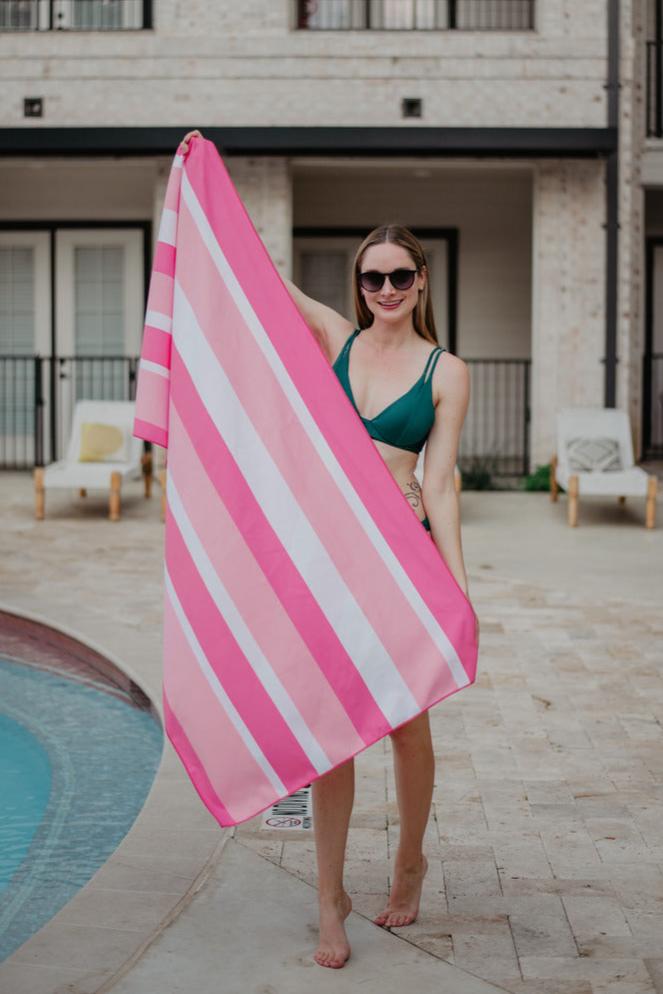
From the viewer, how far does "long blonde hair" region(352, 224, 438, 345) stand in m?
3.64

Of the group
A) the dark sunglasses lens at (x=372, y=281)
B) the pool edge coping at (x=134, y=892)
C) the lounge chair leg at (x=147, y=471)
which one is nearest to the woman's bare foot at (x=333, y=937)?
the pool edge coping at (x=134, y=892)

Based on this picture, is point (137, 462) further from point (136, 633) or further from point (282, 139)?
point (136, 633)

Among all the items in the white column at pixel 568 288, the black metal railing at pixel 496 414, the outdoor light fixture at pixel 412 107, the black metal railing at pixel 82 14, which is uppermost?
the black metal railing at pixel 82 14

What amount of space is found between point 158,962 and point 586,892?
1253mm

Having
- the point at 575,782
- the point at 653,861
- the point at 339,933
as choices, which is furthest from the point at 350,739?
the point at 575,782

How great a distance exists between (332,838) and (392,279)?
140cm

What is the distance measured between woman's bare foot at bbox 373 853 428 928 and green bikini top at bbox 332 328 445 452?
3.63 feet

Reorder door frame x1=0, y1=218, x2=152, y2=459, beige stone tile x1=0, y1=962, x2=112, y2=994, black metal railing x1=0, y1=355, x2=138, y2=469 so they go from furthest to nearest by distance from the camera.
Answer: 1. door frame x1=0, y1=218, x2=152, y2=459
2. black metal railing x1=0, y1=355, x2=138, y2=469
3. beige stone tile x1=0, y1=962, x2=112, y2=994

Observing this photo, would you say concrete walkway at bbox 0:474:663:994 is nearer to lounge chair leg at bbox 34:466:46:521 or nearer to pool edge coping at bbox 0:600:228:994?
pool edge coping at bbox 0:600:228:994

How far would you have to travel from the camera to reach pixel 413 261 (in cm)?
363

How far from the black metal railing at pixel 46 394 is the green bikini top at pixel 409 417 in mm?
12673

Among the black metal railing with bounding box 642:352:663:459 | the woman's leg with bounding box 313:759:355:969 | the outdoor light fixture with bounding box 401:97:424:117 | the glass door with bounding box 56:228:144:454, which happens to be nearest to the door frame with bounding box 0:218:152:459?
the glass door with bounding box 56:228:144:454

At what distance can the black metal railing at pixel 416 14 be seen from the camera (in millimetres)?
15562

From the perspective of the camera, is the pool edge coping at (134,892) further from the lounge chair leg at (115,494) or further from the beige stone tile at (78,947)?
the lounge chair leg at (115,494)
